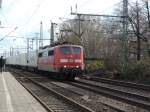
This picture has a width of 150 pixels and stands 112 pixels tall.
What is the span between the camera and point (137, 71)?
36719 millimetres

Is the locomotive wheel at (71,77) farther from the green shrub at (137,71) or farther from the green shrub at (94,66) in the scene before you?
the green shrub at (94,66)

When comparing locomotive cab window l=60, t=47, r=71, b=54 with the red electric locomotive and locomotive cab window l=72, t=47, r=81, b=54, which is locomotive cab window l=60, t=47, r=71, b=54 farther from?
locomotive cab window l=72, t=47, r=81, b=54

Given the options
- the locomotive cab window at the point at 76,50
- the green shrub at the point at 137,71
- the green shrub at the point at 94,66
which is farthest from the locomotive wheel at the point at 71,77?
the green shrub at the point at 94,66

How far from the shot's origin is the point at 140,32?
57.4 m

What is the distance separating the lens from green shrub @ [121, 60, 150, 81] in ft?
117

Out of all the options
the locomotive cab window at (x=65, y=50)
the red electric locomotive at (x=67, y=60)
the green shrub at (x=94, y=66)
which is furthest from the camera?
the green shrub at (x=94, y=66)

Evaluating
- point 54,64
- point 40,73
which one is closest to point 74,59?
point 54,64

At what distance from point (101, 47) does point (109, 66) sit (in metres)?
37.8

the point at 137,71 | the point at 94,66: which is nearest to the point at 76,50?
the point at 137,71

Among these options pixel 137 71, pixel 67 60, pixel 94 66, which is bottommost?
pixel 137 71

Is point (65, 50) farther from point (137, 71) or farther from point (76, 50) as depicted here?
point (137, 71)

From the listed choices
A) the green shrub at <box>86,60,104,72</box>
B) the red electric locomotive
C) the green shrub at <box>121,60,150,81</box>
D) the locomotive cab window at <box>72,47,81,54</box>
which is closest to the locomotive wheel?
the red electric locomotive

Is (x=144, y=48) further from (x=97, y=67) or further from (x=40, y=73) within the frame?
(x=40, y=73)

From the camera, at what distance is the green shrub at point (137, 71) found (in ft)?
117
